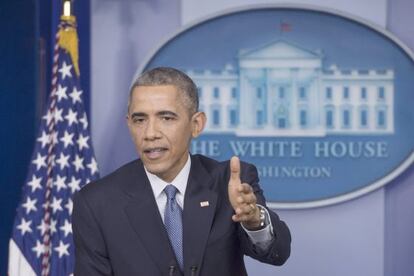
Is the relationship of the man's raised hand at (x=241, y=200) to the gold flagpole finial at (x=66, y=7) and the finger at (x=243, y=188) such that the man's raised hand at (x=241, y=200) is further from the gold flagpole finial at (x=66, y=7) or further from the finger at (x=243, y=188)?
the gold flagpole finial at (x=66, y=7)

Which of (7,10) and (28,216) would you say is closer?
(28,216)

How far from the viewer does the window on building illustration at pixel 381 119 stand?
3.55 m

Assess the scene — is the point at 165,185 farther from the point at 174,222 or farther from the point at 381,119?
the point at 381,119

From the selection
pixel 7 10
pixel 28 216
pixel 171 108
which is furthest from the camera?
pixel 7 10

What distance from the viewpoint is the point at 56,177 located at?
3.42 m

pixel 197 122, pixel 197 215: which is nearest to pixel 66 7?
pixel 197 122

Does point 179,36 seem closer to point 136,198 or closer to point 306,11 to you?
point 306,11

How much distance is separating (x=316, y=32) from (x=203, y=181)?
66.3 inches

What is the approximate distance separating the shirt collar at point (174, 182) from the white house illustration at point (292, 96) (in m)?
1.50

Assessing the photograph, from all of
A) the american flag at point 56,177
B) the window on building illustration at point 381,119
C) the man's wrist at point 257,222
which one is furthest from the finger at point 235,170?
the window on building illustration at point 381,119

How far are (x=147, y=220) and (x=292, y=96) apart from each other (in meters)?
1.73

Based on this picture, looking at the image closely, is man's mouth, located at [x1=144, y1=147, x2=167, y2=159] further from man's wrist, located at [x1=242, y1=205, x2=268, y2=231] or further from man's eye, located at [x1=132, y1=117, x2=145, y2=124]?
man's wrist, located at [x1=242, y1=205, x2=268, y2=231]

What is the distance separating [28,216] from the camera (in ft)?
11.2

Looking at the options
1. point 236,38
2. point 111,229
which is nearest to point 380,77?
point 236,38
